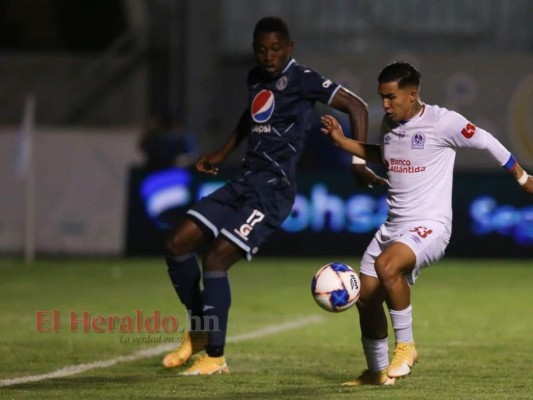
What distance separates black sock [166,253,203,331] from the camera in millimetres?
8898

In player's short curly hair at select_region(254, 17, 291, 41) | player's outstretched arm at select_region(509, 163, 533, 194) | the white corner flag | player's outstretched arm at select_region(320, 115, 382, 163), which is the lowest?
the white corner flag

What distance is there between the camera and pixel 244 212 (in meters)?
8.73

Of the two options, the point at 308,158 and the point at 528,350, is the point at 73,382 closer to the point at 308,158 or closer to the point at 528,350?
the point at 528,350

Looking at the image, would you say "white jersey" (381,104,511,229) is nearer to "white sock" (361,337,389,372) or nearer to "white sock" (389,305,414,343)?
"white sock" (389,305,414,343)

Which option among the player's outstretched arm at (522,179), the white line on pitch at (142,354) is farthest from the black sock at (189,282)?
the player's outstretched arm at (522,179)

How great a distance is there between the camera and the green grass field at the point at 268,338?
7.71 m

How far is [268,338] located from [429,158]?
326cm

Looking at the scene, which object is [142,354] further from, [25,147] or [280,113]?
[25,147]

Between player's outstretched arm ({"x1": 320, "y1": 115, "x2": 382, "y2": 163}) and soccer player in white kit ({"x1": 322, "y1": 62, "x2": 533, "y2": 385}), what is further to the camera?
player's outstretched arm ({"x1": 320, "y1": 115, "x2": 382, "y2": 163})

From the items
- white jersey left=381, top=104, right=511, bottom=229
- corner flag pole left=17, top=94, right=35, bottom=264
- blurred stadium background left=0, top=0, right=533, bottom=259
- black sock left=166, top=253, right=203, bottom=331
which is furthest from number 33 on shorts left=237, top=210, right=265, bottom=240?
blurred stadium background left=0, top=0, right=533, bottom=259

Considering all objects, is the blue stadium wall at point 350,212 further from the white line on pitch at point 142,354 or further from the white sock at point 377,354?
the white sock at point 377,354

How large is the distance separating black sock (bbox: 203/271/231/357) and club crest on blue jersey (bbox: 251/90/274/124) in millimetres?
1077

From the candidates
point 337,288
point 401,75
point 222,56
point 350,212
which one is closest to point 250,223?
point 337,288

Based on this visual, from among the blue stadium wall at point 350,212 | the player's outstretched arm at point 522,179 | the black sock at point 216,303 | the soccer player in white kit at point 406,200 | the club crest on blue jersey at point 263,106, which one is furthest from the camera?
the blue stadium wall at point 350,212
